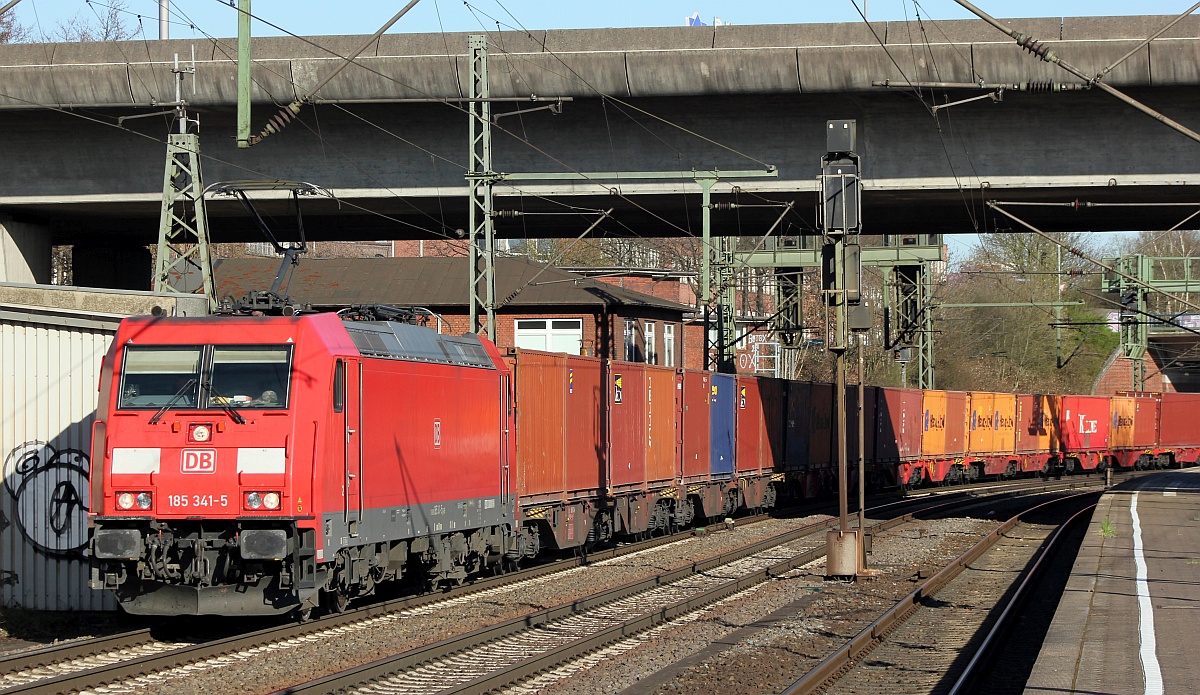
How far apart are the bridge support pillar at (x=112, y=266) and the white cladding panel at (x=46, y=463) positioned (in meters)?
16.9

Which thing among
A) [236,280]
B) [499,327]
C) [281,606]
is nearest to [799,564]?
[281,606]

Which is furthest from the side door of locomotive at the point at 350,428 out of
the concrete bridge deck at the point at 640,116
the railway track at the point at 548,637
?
the concrete bridge deck at the point at 640,116

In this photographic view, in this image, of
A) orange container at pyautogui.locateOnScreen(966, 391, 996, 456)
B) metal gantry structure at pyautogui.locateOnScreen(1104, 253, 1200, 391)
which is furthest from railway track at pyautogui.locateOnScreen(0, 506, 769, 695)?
orange container at pyautogui.locateOnScreen(966, 391, 996, 456)

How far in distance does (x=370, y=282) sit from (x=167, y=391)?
Result: 1426 inches

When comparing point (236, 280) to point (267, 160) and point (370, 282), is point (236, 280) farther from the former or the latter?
point (267, 160)

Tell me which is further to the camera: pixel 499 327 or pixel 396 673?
pixel 499 327

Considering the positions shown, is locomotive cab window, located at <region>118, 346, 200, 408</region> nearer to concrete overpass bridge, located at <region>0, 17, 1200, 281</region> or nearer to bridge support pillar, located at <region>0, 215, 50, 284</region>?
concrete overpass bridge, located at <region>0, 17, 1200, 281</region>

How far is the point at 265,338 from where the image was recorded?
13164mm

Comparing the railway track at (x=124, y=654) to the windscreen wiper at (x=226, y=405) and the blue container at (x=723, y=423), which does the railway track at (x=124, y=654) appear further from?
the blue container at (x=723, y=423)

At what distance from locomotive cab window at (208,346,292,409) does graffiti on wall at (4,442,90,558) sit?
3055mm

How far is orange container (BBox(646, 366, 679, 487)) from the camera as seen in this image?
23.3 meters

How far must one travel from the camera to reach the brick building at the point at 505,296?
4694 cm

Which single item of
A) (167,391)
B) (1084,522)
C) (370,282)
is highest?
(370,282)

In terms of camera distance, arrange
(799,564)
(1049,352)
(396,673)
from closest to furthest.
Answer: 1. (396,673)
2. (799,564)
3. (1049,352)
